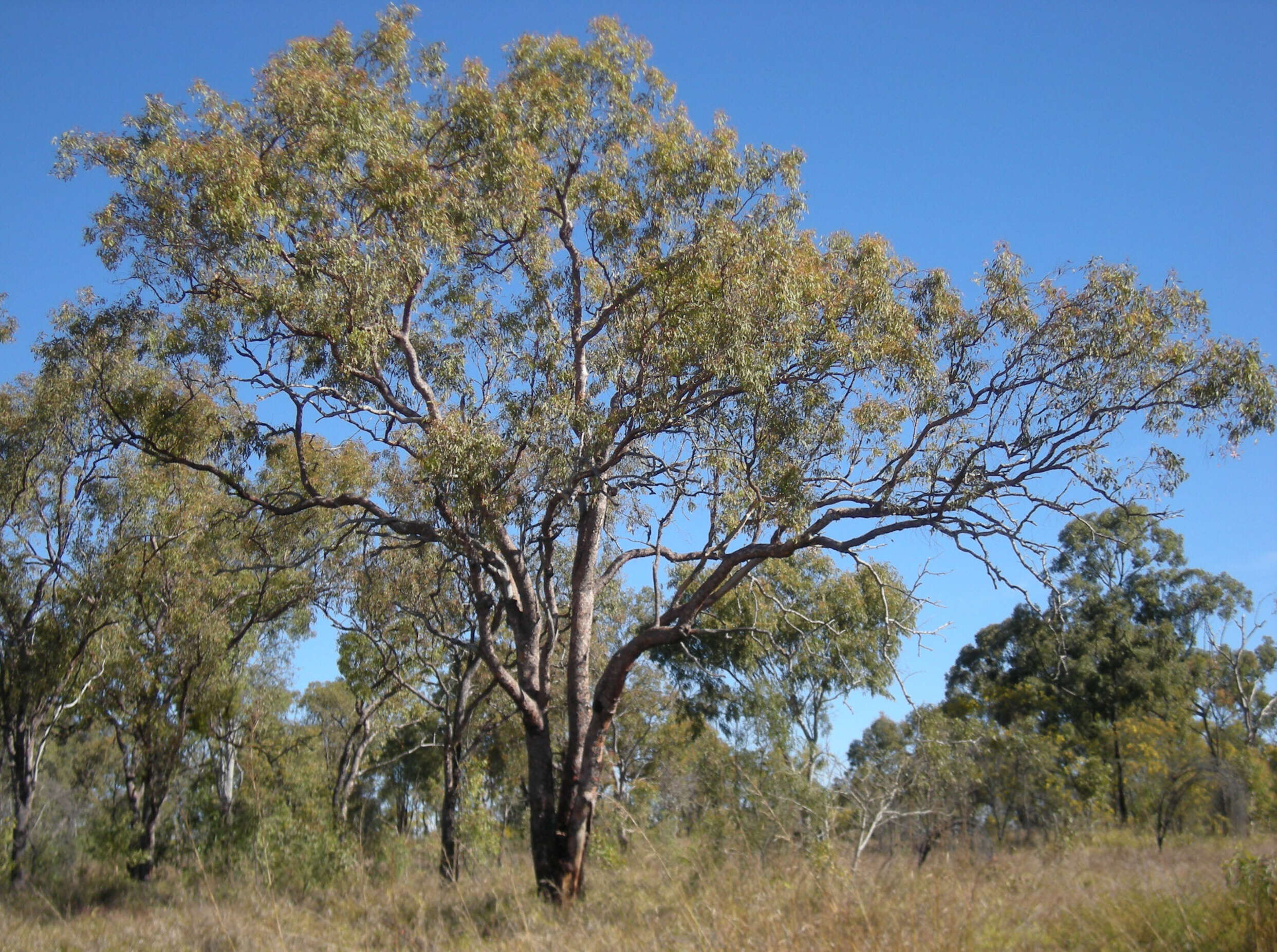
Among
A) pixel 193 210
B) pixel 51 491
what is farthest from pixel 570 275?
pixel 51 491

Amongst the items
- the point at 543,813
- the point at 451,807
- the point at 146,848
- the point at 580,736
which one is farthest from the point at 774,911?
the point at 146,848

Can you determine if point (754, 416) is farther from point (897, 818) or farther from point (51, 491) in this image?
point (51, 491)

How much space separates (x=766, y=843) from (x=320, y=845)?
10.2 metres

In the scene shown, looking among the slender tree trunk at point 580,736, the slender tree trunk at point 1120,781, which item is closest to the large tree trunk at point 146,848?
the slender tree trunk at point 580,736

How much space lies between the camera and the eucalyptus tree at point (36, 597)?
15156 millimetres

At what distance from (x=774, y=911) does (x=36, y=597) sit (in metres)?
15.7

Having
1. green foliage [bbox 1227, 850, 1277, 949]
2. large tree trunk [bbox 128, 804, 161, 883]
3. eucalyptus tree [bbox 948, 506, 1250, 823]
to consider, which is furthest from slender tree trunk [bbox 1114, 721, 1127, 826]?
large tree trunk [bbox 128, 804, 161, 883]

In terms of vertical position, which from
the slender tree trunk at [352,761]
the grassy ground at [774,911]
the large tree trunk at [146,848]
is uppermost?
the slender tree trunk at [352,761]

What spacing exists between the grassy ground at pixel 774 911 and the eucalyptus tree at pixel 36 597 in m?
7.47

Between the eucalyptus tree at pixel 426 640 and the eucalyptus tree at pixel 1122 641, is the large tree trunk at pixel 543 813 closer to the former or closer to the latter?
the eucalyptus tree at pixel 426 640

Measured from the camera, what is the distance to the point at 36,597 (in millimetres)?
15547

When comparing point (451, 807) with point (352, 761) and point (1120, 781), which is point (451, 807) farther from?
point (1120, 781)

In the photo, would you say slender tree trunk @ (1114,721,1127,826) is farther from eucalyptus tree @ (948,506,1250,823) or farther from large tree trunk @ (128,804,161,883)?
large tree trunk @ (128,804,161,883)

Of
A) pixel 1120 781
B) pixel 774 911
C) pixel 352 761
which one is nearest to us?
pixel 774 911
